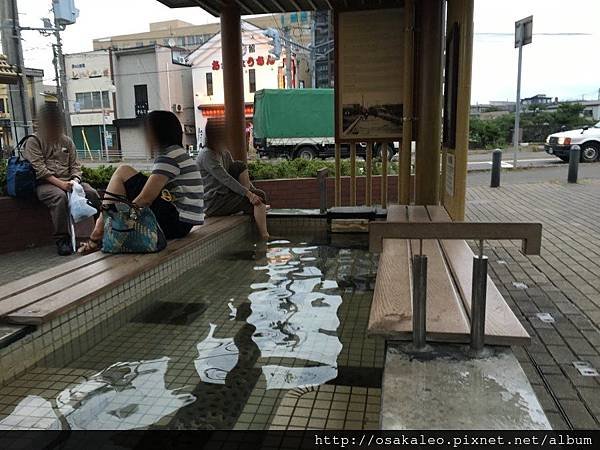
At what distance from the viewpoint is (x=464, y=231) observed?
2.16m

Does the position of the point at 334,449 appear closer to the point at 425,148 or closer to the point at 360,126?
the point at 425,148

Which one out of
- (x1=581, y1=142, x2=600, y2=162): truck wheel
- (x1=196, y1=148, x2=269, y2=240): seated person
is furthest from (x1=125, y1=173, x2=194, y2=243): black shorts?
(x1=581, y1=142, x2=600, y2=162): truck wheel

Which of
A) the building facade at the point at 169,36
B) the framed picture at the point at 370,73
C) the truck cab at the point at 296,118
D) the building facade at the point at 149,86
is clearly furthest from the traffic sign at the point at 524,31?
the building facade at the point at 169,36

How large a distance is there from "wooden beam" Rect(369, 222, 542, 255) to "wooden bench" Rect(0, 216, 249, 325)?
1968 millimetres

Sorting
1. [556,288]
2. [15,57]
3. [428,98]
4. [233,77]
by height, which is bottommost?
[556,288]

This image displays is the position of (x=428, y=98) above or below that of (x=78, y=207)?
above

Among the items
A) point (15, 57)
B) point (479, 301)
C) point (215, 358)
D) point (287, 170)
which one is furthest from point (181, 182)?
point (15, 57)

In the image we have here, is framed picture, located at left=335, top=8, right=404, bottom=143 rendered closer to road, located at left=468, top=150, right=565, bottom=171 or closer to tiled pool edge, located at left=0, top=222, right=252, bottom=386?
tiled pool edge, located at left=0, top=222, right=252, bottom=386

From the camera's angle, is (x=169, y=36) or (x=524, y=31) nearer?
(x=524, y=31)

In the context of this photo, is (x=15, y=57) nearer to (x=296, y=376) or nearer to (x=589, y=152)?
(x=296, y=376)

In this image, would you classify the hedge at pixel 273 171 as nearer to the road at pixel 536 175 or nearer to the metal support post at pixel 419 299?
the road at pixel 536 175

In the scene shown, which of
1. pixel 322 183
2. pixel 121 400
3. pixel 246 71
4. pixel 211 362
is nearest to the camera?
pixel 121 400

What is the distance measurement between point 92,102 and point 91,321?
45.4m

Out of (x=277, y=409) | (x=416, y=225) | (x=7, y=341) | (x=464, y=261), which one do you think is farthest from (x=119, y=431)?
(x=464, y=261)
